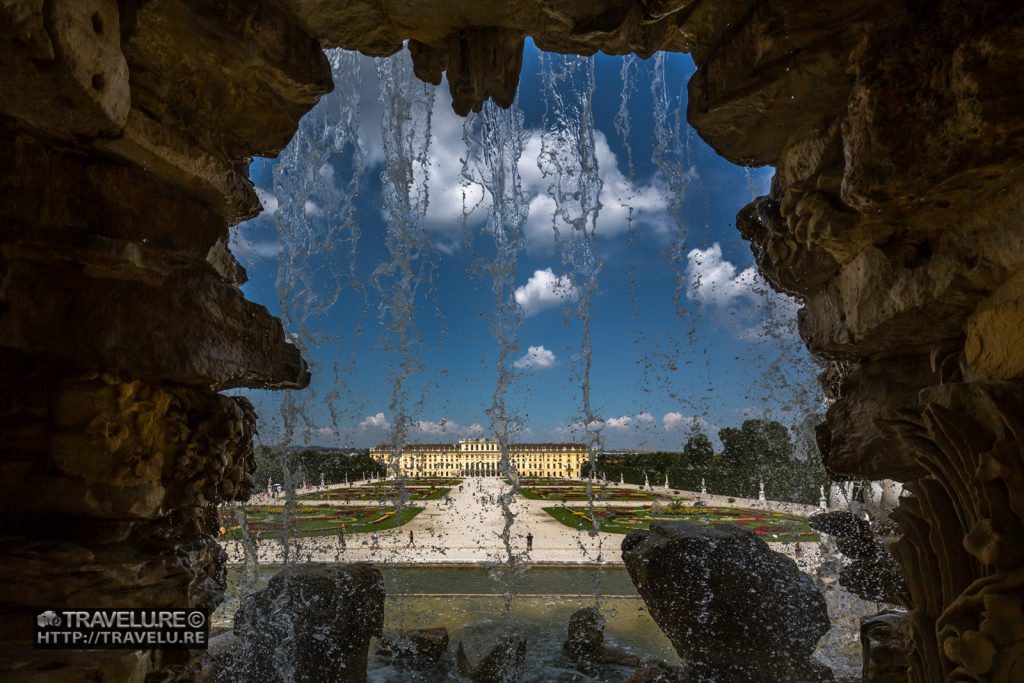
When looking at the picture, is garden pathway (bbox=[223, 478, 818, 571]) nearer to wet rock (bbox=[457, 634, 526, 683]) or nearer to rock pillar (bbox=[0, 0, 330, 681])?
wet rock (bbox=[457, 634, 526, 683])

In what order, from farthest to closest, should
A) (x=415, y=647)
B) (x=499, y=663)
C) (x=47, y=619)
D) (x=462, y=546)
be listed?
(x=462, y=546) → (x=415, y=647) → (x=499, y=663) → (x=47, y=619)

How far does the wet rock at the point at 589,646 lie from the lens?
598 cm

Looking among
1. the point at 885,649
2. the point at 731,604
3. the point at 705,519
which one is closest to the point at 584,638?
the point at 731,604

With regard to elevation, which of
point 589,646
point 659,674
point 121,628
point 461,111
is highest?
point 461,111

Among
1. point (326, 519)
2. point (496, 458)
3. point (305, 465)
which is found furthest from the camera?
point (496, 458)

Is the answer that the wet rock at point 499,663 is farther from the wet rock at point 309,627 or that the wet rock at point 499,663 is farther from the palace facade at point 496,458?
the palace facade at point 496,458

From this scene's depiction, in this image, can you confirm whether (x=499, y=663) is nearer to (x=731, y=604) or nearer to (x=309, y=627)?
(x=309, y=627)

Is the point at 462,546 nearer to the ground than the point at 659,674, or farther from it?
nearer to the ground

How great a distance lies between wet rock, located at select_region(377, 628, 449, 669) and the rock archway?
406 centimetres

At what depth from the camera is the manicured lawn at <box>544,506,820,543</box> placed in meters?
13.0

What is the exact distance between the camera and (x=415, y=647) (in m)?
6.02

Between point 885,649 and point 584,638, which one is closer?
point 885,649

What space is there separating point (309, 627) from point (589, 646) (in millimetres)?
3181

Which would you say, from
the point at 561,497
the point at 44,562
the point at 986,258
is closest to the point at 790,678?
the point at 986,258
